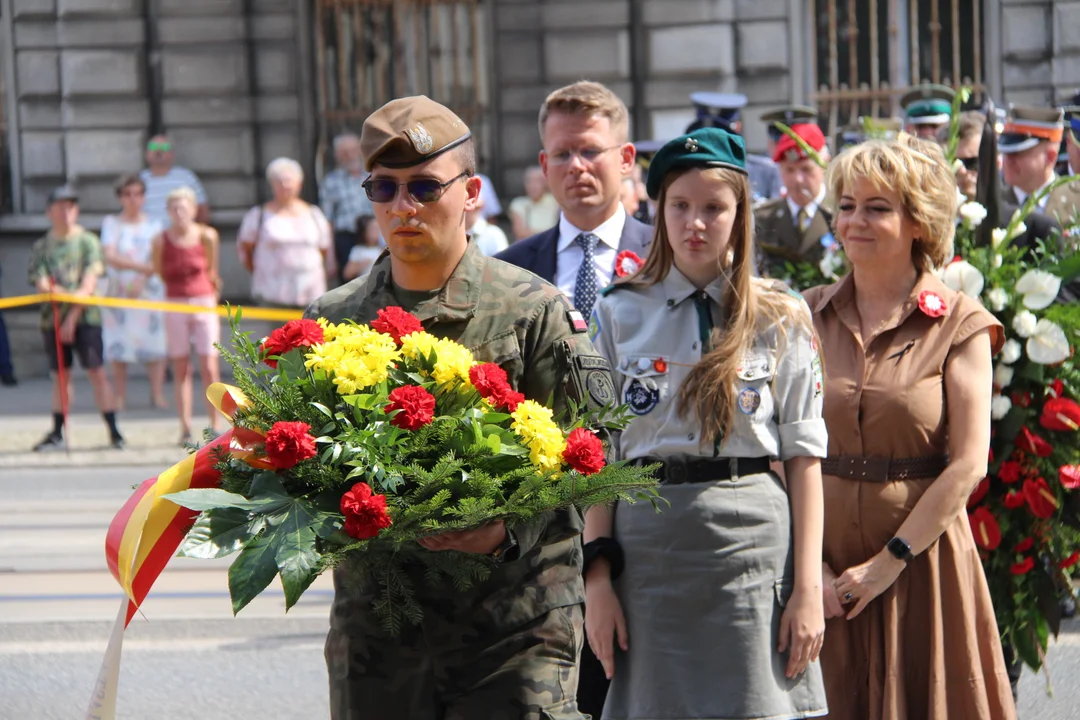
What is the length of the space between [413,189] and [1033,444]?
97.7 inches

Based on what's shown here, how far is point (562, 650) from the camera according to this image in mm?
3148

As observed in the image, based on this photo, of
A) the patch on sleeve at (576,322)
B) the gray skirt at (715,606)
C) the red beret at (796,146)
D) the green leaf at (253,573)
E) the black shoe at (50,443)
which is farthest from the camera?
the black shoe at (50,443)

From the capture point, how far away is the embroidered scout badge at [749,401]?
359cm

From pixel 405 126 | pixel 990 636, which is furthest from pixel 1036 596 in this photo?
pixel 405 126

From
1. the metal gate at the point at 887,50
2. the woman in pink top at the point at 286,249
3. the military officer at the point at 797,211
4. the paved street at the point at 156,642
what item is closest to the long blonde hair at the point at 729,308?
the paved street at the point at 156,642

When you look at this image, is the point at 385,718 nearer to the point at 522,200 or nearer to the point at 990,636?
the point at 990,636

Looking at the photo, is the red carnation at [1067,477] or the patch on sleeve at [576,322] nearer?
the patch on sleeve at [576,322]

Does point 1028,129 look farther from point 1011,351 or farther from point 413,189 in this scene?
point 413,189

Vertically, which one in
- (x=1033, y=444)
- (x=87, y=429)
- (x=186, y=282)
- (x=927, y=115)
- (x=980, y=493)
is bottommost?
(x=87, y=429)

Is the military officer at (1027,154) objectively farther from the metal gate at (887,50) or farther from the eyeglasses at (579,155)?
the metal gate at (887,50)

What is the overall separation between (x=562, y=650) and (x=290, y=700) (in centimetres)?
305

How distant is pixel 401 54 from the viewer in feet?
59.7

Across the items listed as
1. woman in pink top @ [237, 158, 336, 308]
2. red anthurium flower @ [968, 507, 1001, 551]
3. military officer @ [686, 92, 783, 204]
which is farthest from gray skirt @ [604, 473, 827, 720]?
woman in pink top @ [237, 158, 336, 308]

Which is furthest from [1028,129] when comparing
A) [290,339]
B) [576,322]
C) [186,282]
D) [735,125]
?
[186,282]
